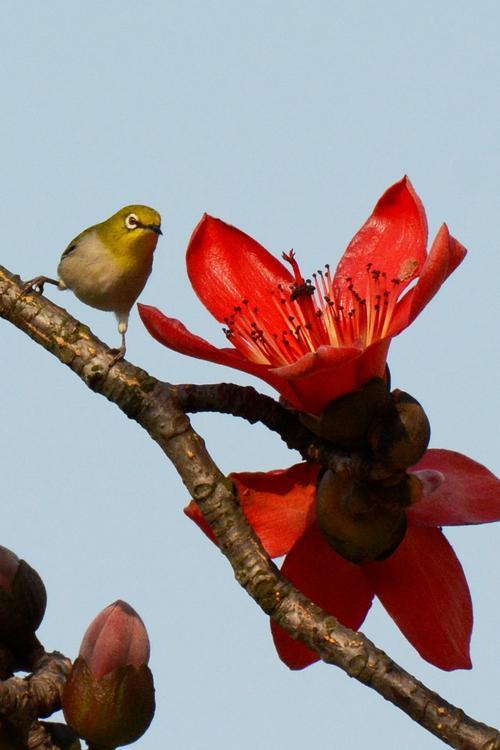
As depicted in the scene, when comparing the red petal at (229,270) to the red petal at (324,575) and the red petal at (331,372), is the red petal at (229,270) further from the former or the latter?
the red petal at (324,575)

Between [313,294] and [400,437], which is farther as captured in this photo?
[313,294]

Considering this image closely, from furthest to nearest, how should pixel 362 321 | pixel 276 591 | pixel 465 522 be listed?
pixel 362 321, pixel 465 522, pixel 276 591

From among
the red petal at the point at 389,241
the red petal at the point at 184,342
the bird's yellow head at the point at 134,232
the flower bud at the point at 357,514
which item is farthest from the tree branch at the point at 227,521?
the bird's yellow head at the point at 134,232

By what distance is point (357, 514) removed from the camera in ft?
7.25

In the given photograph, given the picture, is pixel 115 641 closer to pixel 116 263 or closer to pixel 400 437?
pixel 400 437

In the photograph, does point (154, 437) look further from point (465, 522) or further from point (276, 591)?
point (465, 522)

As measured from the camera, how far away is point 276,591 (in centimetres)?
201

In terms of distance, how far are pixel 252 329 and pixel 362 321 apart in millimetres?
220

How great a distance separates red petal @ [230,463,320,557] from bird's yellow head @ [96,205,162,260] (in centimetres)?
217

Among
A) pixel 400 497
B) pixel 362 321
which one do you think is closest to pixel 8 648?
pixel 400 497

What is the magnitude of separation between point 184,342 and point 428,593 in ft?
2.23

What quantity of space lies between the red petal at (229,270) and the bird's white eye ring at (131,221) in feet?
6.04

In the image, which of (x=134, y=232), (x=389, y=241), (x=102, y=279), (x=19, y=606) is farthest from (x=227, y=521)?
(x=134, y=232)

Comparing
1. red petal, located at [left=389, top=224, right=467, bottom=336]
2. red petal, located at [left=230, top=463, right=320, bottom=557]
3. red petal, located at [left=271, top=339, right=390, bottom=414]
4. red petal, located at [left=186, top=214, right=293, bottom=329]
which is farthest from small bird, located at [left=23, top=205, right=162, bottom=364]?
red petal, located at [left=389, top=224, right=467, bottom=336]
